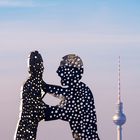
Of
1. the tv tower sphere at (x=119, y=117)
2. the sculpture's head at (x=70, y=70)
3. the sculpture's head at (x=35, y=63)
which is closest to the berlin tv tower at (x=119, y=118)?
the tv tower sphere at (x=119, y=117)

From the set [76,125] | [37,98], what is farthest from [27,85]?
[76,125]

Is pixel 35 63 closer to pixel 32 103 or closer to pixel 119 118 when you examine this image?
pixel 32 103

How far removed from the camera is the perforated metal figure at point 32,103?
3784 cm

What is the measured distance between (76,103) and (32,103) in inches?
106

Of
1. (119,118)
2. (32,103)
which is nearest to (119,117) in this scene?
(119,118)

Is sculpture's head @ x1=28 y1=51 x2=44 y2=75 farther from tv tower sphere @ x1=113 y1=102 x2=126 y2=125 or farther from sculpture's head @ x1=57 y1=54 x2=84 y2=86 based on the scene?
tv tower sphere @ x1=113 y1=102 x2=126 y2=125

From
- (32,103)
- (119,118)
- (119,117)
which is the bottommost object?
(32,103)

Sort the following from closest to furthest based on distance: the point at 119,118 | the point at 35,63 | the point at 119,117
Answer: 1. the point at 35,63
2. the point at 119,118
3. the point at 119,117

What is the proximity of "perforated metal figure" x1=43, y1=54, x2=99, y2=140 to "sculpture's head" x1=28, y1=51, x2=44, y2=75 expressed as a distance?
4.28 ft

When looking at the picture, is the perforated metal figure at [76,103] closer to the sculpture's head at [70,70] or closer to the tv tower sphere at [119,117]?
the sculpture's head at [70,70]

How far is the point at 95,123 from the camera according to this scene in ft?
130

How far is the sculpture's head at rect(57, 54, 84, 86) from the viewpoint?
39594mm

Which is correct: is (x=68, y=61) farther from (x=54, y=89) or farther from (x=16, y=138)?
(x=16, y=138)

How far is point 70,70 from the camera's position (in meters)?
39.7
